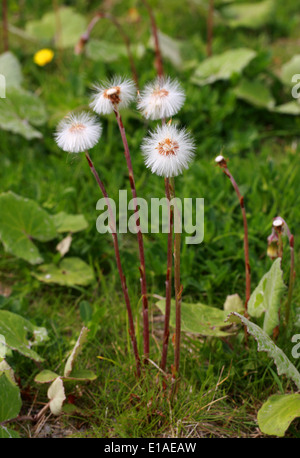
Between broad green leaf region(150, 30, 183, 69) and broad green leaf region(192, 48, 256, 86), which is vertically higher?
broad green leaf region(150, 30, 183, 69)

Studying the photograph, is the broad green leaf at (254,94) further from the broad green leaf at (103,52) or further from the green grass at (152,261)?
the broad green leaf at (103,52)

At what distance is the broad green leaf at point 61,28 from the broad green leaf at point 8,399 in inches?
96.6

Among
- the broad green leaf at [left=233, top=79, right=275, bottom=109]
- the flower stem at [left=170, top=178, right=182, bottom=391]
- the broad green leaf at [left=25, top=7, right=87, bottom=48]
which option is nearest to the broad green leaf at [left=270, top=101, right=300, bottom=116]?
the broad green leaf at [left=233, top=79, right=275, bottom=109]

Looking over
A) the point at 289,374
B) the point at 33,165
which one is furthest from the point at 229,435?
the point at 33,165

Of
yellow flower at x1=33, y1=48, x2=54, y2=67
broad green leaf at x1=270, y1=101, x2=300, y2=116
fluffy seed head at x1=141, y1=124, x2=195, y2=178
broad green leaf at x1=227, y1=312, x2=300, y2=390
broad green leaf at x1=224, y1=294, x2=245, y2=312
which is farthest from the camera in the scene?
yellow flower at x1=33, y1=48, x2=54, y2=67

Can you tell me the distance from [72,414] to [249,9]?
3.16 m

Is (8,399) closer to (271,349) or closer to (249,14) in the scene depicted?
(271,349)

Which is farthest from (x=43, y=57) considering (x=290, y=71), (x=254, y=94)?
(x=290, y=71)

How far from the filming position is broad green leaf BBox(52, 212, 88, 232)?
2.03m

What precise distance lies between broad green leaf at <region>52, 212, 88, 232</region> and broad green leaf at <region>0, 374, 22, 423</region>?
2.45 feet

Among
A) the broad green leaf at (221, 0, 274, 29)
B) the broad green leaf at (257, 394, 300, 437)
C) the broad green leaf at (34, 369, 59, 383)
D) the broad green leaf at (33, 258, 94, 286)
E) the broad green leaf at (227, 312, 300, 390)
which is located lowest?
the broad green leaf at (257, 394, 300, 437)

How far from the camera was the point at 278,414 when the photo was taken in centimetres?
136

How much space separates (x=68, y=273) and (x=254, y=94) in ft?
5.08

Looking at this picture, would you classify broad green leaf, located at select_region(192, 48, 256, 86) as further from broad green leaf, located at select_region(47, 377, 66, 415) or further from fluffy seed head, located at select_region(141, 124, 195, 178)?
broad green leaf, located at select_region(47, 377, 66, 415)
